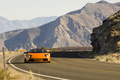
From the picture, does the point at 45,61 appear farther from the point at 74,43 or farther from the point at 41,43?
the point at 41,43

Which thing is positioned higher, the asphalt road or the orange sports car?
the orange sports car

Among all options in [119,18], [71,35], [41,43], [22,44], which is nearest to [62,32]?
[71,35]

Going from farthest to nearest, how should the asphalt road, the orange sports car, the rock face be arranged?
the rock face < the orange sports car < the asphalt road

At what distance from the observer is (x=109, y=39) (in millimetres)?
37406

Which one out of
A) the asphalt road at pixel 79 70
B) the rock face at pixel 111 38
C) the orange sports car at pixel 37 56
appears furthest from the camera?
the rock face at pixel 111 38

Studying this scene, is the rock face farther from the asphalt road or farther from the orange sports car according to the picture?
the asphalt road

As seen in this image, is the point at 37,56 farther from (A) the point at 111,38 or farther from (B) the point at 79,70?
(A) the point at 111,38

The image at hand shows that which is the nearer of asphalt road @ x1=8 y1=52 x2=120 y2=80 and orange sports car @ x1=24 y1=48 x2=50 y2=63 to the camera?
asphalt road @ x1=8 y1=52 x2=120 y2=80

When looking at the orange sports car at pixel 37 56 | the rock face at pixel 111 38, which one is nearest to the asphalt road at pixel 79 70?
the orange sports car at pixel 37 56

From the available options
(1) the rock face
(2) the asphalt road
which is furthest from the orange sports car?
(1) the rock face

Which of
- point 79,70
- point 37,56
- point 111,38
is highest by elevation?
point 111,38

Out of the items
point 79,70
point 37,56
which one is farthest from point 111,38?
point 79,70

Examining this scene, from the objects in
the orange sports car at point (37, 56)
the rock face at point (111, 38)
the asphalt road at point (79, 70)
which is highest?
the rock face at point (111, 38)

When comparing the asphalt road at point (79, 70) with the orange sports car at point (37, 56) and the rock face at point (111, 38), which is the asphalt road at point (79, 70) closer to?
the orange sports car at point (37, 56)
